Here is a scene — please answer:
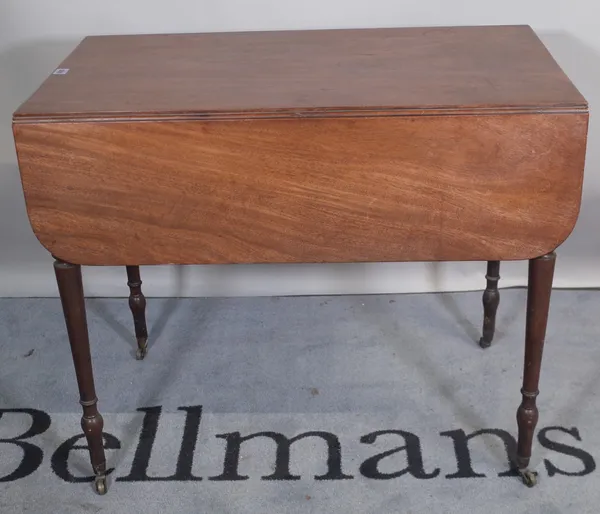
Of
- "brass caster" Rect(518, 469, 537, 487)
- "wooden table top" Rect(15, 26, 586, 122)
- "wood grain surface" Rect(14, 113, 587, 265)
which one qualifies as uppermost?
"wooden table top" Rect(15, 26, 586, 122)

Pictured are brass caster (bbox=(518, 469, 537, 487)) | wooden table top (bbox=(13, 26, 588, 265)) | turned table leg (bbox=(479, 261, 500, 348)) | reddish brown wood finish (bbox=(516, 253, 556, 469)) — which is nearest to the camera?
wooden table top (bbox=(13, 26, 588, 265))

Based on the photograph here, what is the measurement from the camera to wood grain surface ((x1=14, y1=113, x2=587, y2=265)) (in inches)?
63.2

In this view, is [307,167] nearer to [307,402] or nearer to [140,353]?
[307,402]

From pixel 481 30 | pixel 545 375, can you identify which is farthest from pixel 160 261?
pixel 545 375

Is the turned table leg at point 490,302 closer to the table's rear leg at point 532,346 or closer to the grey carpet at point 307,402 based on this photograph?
the grey carpet at point 307,402

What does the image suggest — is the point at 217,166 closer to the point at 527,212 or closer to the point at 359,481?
the point at 527,212

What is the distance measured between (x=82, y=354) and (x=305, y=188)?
22.6 inches

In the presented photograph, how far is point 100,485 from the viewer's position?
194 cm

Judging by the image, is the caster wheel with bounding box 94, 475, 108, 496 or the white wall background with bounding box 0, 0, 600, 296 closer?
the caster wheel with bounding box 94, 475, 108, 496

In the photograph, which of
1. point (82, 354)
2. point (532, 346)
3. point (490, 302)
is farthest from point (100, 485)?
point (490, 302)

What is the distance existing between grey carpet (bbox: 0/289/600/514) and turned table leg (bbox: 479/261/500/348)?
3 cm

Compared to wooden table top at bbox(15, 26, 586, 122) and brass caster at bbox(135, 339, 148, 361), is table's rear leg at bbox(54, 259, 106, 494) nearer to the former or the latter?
wooden table top at bbox(15, 26, 586, 122)

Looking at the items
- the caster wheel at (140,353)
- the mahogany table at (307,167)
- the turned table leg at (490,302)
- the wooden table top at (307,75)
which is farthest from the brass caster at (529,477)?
the caster wheel at (140,353)

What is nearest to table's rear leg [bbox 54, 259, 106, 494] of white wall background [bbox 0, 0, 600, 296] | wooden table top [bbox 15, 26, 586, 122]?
wooden table top [bbox 15, 26, 586, 122]
